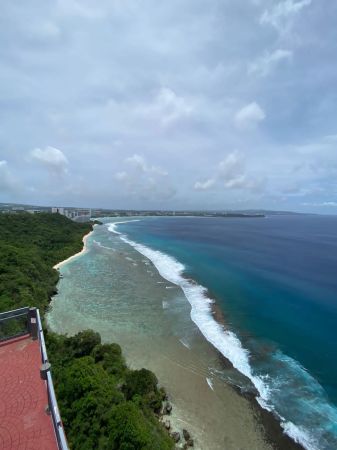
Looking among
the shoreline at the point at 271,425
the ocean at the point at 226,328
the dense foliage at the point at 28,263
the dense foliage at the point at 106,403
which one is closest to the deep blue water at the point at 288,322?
the ocean at the point at 226,328

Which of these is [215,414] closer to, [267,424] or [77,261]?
[267,424]

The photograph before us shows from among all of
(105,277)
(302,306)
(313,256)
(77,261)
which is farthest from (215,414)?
(313,256)

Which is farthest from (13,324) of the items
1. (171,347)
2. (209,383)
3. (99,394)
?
(171,347)

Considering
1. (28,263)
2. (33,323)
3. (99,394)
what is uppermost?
(33,323)

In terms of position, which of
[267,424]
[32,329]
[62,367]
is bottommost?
[267,424]

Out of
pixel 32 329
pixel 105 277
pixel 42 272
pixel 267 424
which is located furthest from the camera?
pixel 105 277

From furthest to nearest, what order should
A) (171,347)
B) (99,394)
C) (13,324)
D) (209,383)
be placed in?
1. (171,347)
2. (209,383)
3. (99,394)
4. (13,324)

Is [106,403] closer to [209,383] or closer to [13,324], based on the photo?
[13,324]
